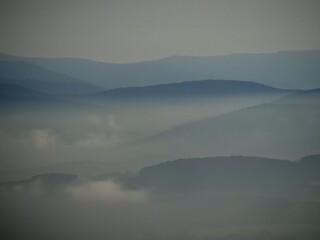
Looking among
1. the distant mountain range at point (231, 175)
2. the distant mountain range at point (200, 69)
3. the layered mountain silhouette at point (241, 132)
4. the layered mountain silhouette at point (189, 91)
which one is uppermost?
the distant mountain range at point (200, 69)

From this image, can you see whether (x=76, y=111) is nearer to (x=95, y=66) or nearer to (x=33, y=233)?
(x=95, y=66)

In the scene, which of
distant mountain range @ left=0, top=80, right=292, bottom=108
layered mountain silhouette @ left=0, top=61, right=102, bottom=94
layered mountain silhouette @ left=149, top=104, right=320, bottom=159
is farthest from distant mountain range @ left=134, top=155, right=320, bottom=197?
layered mountain silhouette @ left=0, top=61, right=102, bottom=94

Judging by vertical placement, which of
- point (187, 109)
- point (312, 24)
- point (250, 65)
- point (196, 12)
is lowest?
point (187, 109)

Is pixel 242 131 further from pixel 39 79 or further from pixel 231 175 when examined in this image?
pixel 39 79

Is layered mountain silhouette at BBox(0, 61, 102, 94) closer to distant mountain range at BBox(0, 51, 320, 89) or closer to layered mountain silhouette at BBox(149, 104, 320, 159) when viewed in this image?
distant mountain range at BBox(0, 51, 320, 89)

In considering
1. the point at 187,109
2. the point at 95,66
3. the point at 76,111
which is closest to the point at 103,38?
the point at 95,66

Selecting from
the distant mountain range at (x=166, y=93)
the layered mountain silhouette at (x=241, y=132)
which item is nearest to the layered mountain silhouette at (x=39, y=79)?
the distant mountain range at (x=166, y=93)

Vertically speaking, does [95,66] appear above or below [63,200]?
above

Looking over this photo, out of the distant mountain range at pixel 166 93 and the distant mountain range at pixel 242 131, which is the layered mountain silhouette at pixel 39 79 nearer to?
the distant mountain range at pixel 166 93

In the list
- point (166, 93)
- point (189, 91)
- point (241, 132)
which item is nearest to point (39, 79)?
point (166, 93)
